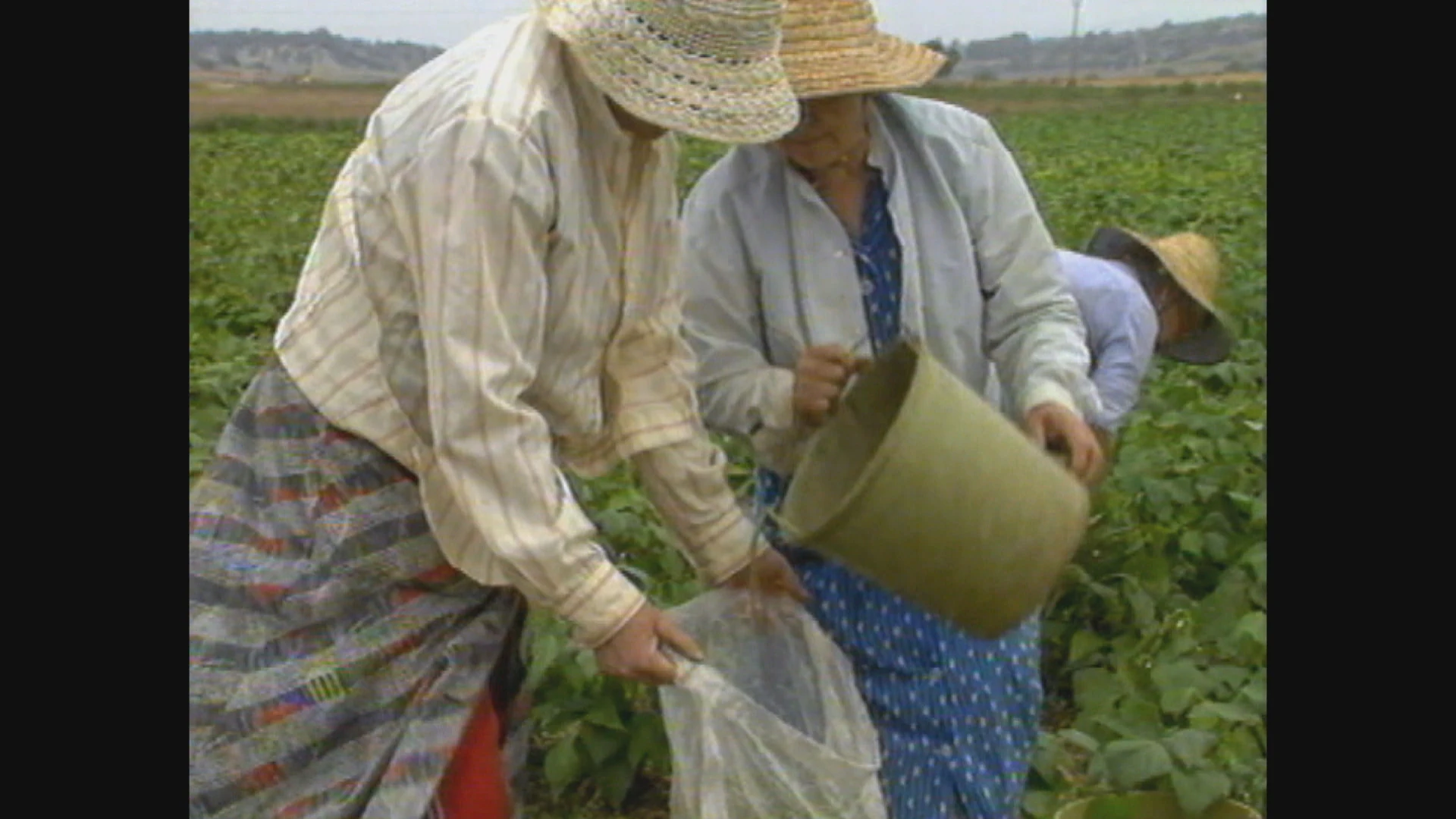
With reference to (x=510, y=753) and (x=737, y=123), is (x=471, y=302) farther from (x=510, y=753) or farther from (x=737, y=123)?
(x=510, y=753)

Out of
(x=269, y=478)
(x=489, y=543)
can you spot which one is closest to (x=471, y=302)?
(x=489, y=543)

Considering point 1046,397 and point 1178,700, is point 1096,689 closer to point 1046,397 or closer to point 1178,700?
point 1178,700

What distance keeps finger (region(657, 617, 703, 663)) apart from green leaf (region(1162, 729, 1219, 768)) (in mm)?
776

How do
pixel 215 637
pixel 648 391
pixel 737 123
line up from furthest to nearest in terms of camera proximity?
pixel 648 391, pixel 215 637, pixel 737 123

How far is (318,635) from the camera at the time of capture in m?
2.27

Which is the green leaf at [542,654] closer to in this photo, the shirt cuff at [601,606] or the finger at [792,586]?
the finger at [792,586]

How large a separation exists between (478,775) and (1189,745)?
0.96 m

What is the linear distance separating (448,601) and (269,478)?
0.72 feet

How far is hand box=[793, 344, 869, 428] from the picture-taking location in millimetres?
2490

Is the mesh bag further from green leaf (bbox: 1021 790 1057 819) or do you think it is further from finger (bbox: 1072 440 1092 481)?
green leaf (bbox: 1021 790 1057 819)

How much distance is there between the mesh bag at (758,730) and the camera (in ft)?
7.57

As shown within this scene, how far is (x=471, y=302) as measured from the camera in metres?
2.02

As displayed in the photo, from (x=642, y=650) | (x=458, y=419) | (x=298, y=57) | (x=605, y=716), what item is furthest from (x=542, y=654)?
(x=298, y=57)

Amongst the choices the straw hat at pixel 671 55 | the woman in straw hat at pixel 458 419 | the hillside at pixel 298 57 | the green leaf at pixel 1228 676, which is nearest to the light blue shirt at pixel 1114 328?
the green leaf at pixel 1228 676
